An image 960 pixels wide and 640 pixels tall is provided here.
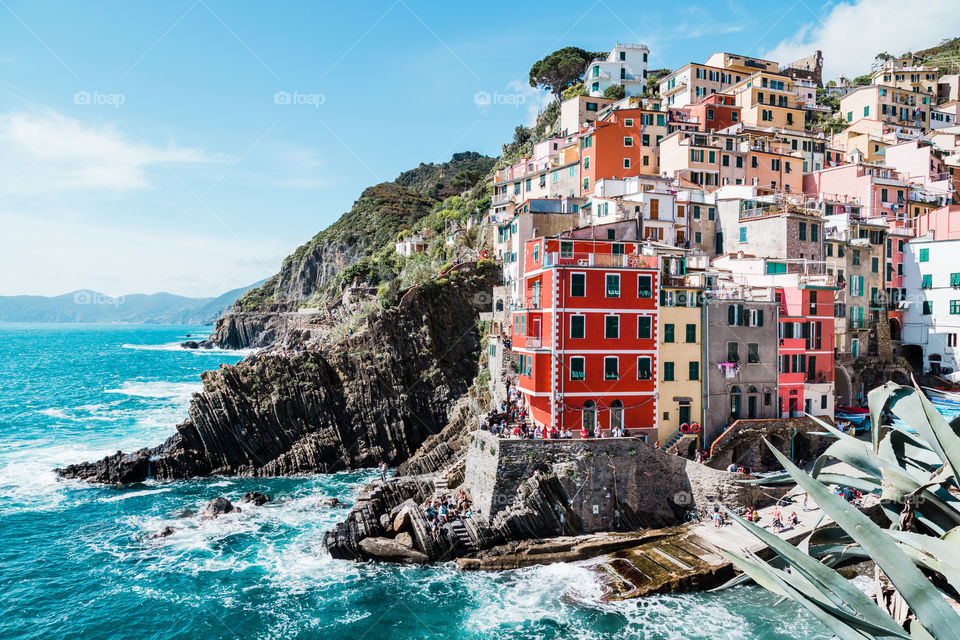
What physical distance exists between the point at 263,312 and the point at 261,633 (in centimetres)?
13800

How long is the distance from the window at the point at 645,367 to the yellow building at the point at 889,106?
65583mm

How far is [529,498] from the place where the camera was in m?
30.0

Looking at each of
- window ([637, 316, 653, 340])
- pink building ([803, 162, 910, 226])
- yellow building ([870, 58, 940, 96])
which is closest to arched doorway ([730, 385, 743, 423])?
window ([637, 316, 653, 340])

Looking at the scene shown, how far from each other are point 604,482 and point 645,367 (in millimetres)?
7293

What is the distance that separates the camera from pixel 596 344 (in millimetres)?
33156

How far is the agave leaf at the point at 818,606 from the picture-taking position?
181 inches

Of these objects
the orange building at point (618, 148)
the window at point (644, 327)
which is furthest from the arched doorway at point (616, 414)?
the orange building at point (618, 148)

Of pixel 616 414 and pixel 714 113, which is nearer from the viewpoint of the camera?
pixel 616 414

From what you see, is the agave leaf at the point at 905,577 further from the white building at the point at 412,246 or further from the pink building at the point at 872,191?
the white building at the point at 412,246

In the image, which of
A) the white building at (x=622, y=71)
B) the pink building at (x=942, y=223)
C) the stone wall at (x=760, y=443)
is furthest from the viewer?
the white building at (x=622, y=71)

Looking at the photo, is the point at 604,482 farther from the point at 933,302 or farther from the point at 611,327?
the point at 933,302

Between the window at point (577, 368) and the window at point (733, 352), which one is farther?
the window at point (733, 352)

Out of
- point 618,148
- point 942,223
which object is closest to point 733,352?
point 618,148

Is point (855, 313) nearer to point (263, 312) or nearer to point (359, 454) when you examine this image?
point (359, 454)
